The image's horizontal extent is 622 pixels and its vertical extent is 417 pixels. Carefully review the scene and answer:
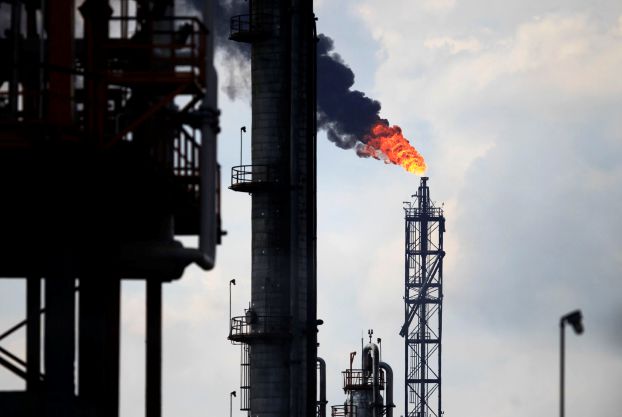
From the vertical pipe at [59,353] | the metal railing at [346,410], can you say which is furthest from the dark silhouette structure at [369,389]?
the vertical pipe at [59,353]

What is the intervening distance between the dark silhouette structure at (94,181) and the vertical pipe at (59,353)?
3 cm

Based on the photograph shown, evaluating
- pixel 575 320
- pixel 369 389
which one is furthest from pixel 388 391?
pixel 575 320

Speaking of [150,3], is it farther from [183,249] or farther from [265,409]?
[265,409]

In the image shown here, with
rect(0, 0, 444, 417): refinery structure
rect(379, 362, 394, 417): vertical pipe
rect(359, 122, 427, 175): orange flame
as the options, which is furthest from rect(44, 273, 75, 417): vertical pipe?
rect(359, 122, 427, 175): orange flame

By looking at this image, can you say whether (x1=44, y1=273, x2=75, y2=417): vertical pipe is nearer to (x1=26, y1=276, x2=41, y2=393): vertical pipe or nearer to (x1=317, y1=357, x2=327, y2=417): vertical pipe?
(x1=26, y1=276, x2=41, y2=393): vertical pipe

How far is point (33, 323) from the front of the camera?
48312 mm

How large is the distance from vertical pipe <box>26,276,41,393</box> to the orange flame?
62821 mm

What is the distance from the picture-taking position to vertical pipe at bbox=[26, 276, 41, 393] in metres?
47.4

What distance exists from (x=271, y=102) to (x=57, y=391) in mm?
45137

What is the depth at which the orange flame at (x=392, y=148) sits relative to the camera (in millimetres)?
110688

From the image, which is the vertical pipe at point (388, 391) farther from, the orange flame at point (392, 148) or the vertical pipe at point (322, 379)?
the orange flame at point (392, 148)

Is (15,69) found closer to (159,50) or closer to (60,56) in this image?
(60,56)

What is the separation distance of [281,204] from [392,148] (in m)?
28.4

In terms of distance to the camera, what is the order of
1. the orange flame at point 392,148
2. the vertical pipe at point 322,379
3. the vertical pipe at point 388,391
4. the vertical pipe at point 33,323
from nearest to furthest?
the vertical pipe at point 33,323 < the vertical pipe at point 322,379 < the vertical pipe at point 388,391 < the orange flame at point 392,148
